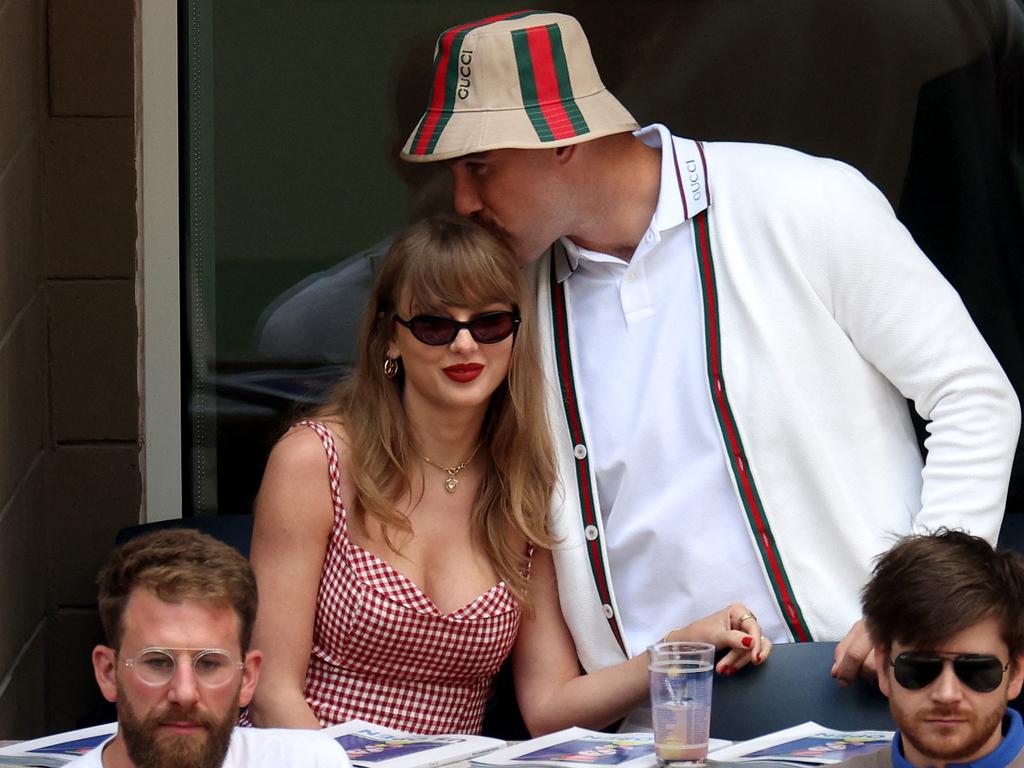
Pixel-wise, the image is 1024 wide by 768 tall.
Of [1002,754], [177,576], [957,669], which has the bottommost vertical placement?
[1002,754]

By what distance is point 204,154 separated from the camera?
13.2 feet

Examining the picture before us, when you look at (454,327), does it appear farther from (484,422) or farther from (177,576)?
(177,576)

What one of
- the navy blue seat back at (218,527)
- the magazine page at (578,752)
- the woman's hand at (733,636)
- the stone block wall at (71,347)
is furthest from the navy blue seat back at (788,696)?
the stone block wall at (71,347)

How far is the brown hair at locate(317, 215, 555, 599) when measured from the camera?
2.99 metres

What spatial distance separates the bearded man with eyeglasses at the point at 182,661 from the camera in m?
2.11

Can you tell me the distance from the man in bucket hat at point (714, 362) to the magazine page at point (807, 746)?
52 cm

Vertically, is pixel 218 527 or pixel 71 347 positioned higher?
pixel 71 347

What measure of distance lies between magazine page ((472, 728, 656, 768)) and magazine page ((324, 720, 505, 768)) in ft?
0.22

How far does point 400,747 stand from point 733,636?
598mm

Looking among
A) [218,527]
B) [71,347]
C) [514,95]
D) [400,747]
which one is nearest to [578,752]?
[400,747]

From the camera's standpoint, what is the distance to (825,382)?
2998 millimetres

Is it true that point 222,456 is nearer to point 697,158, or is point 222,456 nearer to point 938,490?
point 697,158

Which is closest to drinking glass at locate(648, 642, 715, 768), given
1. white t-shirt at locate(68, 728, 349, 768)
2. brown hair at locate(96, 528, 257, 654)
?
white t-shirt at locate(68, 728, 349, 768)

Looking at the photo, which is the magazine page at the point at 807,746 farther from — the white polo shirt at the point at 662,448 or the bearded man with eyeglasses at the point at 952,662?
the white polo shirt at the point at 662,448
